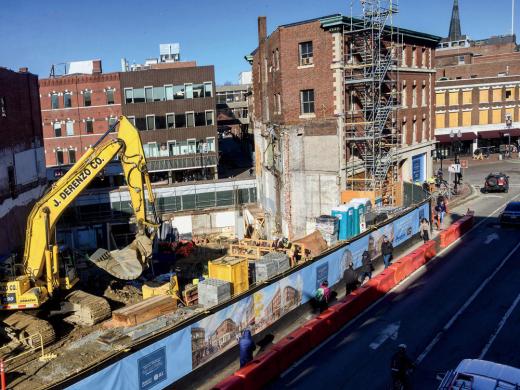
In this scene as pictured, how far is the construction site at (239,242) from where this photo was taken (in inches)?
694

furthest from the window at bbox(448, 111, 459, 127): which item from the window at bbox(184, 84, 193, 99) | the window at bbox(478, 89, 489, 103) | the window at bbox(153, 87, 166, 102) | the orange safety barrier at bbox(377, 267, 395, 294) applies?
the orange safety barrier at bbox(377, 267, 395, 294)

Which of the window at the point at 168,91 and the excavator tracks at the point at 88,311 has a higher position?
the window at the point at 168,91

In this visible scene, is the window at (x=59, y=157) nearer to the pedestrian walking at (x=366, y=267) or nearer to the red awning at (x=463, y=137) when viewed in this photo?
the pedestrian walking at (x=366, y=267)

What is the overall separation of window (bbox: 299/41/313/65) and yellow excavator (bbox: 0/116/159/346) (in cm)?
1767

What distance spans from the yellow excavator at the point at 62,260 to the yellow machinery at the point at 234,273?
3186mm

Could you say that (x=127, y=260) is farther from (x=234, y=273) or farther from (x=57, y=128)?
(x=57, y=128)

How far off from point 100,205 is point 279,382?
32.8m

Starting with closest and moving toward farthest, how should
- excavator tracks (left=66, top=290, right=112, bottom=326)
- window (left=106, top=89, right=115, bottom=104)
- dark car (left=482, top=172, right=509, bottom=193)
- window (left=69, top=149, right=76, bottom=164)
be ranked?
excavator tracks (left=66, top=290, right=112, bottom=326), dark car (left=482, top=172, right=509, bottom=193), window (left=106, top=89, right=115, bottom=104), window (left=69, top=149, right=76, bottom=164)

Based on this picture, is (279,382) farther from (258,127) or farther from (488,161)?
(488,161)

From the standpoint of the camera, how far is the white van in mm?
10570

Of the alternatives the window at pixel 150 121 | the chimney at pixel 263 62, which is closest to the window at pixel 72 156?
the window at pixel 150 121

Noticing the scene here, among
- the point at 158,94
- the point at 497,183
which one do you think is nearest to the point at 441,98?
the point at 497,183

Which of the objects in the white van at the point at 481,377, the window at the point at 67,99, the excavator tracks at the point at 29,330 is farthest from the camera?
the window at the point at 67,99

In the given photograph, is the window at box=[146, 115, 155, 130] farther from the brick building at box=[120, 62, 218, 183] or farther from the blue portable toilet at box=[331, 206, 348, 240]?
the blue portable toilet at box=[331, 206, 348, 240]
